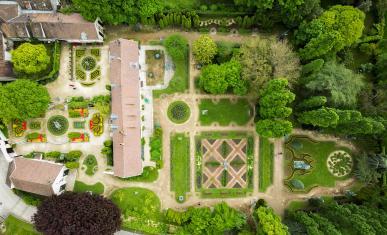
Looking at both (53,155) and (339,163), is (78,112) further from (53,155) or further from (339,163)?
(339,163)

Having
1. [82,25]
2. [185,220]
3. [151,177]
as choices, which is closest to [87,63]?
[82,25]

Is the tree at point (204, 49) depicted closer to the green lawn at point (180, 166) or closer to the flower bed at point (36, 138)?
the green lawn at point (180, 166)

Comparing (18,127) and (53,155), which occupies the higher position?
(18,127)

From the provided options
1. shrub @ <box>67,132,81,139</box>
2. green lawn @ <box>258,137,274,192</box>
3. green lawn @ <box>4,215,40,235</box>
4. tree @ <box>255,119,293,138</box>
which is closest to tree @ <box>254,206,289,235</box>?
green lawn @ <box>258,137,274,192</box>

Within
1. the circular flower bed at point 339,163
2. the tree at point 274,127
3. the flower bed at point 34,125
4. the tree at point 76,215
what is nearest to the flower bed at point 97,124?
the flower bed at point 34,125

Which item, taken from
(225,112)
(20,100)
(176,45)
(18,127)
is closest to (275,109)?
(225,112)

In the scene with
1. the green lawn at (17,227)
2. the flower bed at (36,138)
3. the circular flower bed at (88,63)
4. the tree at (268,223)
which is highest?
the circular flower bed at (88,63)
